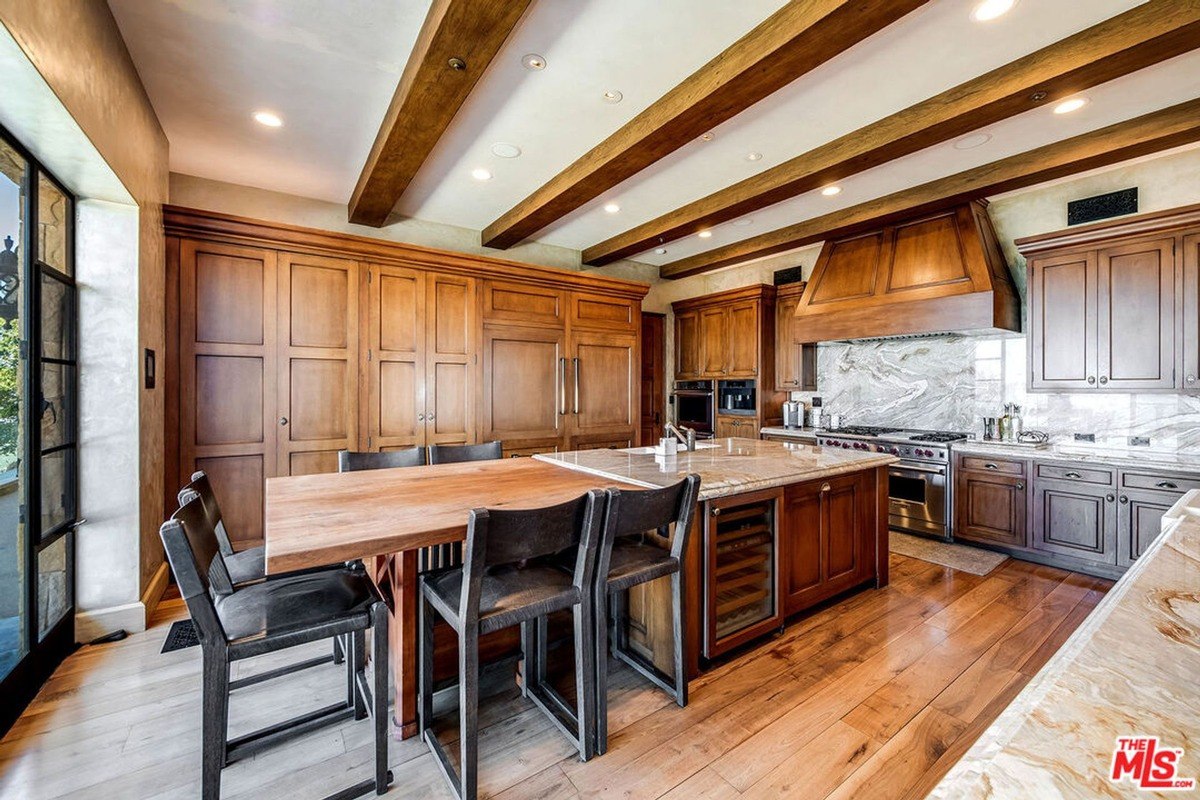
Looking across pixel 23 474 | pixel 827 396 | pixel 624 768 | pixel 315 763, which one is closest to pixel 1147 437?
pixel 827 396

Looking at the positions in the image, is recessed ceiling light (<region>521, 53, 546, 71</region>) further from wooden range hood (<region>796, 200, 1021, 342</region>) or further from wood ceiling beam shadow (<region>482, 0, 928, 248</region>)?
wooden range hood (<region>796, 200, 1021, 342</region>)

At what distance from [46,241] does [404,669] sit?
249 centimetres

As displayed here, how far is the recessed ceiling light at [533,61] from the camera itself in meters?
2.36

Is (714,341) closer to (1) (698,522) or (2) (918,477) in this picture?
(2) (918,477)

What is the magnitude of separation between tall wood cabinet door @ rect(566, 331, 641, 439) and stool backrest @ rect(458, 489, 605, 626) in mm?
3094

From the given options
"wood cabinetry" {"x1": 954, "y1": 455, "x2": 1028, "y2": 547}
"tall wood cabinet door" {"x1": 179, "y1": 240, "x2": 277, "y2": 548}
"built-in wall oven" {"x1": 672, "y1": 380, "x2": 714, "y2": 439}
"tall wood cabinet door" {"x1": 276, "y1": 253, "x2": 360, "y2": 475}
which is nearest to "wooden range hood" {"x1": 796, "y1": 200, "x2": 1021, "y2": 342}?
"wood cabinetry" {"x1": 954, "y1": 455, "x2": 1028, "y2": 547}

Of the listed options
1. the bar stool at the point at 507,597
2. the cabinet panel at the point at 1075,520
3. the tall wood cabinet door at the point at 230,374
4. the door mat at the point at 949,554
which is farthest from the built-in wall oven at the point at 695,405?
the bar stool at the point at 507,597

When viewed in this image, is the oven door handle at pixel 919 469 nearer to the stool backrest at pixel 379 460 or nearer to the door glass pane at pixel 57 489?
the stool backrest at pixel 379 460

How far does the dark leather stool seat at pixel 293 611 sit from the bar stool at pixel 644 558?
2.53 ft

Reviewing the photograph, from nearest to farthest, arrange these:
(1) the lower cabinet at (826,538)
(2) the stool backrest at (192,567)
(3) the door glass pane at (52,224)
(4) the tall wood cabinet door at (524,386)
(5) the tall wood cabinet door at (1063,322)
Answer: (2) the stool backrest at (192,567) < (3) the door glass pane at (52,224) < (1) the lower cabinet at (826,538) < (5) the tall wood cabinet door at (1063,322) < (4) the tall wood cabinet door at (524,386)

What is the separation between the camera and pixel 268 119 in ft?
9.77

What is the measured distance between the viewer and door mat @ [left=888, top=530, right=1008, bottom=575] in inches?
139

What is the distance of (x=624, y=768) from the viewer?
5.50ft

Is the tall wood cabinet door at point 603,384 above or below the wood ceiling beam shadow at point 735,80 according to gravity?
below
